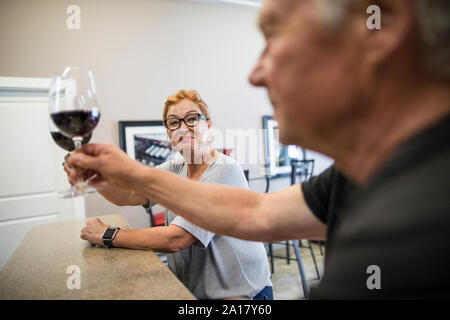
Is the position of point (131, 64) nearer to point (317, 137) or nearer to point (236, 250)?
point (236, 250)

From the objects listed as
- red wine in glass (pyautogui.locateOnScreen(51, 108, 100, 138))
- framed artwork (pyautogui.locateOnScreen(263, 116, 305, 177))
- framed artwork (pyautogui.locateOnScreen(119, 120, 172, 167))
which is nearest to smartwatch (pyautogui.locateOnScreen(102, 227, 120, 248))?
red wine in glass (pyautogui.locateOnScreen(51, 108, 100, 138))

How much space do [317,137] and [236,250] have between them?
3.15 feet

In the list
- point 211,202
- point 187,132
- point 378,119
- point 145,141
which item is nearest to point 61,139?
point 211,202

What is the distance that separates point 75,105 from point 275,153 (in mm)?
3990

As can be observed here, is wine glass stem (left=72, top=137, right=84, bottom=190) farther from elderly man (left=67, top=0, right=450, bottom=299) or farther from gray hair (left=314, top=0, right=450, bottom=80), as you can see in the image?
gray hair (left=314, top=0, right=450, bottom=80)

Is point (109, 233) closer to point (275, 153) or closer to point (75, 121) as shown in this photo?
point (75, 121)

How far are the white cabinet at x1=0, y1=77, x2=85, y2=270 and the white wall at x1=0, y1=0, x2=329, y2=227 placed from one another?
250 mm

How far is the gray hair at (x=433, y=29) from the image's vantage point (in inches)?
17.2

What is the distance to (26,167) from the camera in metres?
3.41

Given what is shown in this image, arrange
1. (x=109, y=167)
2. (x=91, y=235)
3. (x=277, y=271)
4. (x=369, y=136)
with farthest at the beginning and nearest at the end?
(x=277, y=271) < (x=91, y=235) < (x=109, y=167) < (x=369, y=136)

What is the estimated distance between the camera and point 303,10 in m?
0.51

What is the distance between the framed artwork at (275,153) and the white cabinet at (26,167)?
2.55 metres

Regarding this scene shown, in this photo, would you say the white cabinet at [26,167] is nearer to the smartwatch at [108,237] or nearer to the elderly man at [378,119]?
the smartwatch at [108,237]

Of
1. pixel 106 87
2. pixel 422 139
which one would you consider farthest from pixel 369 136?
pixel 106 87
